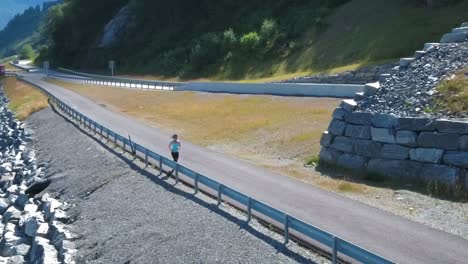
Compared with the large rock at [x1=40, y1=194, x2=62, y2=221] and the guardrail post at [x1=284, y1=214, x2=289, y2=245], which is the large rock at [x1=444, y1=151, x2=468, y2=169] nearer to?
the guardrail post at [x1=284, y1=214, x2=289, y2=245]

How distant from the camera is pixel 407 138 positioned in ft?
67.3

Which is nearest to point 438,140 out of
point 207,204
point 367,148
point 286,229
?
point 367,148

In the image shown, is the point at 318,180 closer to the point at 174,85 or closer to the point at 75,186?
the point at 75,186

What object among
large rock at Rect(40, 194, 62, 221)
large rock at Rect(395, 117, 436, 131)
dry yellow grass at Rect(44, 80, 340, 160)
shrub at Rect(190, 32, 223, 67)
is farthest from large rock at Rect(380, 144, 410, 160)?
shrub at Rect(190, 32, 223, 67)

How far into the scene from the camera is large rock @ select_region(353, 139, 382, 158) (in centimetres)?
2161

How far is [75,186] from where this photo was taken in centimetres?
2645

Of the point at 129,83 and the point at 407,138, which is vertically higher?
the point at 407,138

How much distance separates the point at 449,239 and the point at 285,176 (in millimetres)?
8649

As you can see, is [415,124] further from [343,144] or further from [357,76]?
[357,76]

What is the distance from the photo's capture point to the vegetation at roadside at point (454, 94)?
798 inches

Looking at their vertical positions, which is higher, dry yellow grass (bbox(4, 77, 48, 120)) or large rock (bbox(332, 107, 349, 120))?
large rock (bbox(332, 107, 349, 120))

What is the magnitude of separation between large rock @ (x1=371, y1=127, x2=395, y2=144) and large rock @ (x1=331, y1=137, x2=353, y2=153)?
3.85ft

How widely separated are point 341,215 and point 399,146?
16.0 ft

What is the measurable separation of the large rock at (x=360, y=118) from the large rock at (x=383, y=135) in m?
0.49
